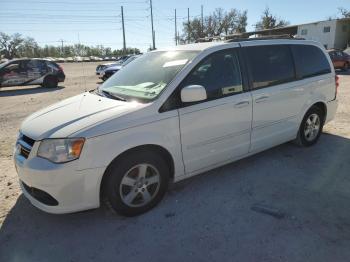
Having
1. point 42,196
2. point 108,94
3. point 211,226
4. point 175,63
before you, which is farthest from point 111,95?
point 211,226

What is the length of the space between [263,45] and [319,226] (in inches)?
99.9

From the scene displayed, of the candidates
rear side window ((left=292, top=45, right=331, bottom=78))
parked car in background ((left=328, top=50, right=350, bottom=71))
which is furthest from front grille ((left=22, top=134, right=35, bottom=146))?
parked car in background ((left=328, top=50, right=350, bottom=71))

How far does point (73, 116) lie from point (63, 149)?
51 centimetres

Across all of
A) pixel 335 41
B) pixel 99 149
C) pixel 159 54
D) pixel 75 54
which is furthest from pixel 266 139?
pixel 75 54

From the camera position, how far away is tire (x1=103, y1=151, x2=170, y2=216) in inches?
131

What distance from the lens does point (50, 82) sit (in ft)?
58.0

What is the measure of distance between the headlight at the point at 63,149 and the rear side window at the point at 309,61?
11.5 feet

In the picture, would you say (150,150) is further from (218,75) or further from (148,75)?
(218,75)

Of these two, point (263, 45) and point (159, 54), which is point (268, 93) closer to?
point (263, 45)

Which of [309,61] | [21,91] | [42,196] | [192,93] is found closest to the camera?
[42,196]

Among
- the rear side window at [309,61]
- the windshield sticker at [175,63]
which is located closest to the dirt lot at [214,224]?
the rear side window at [309,61]

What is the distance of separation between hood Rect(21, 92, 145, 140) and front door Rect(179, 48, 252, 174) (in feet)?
2.25

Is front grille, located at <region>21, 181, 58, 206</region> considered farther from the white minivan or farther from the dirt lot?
the dirt lot

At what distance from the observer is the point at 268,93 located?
14.7 feet
